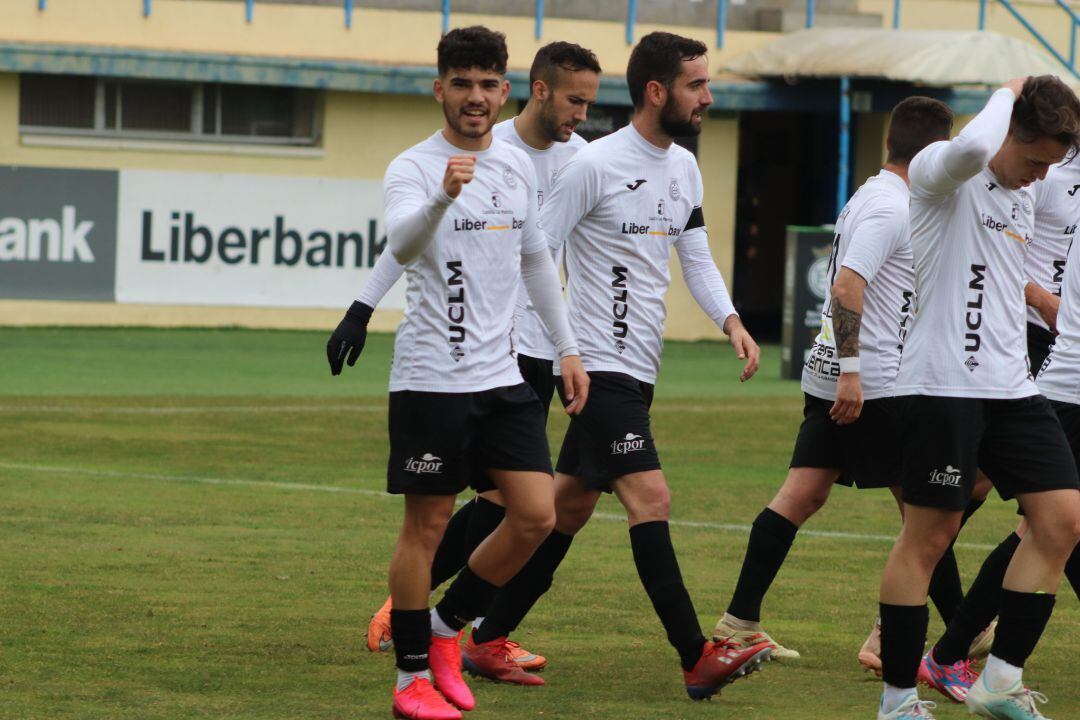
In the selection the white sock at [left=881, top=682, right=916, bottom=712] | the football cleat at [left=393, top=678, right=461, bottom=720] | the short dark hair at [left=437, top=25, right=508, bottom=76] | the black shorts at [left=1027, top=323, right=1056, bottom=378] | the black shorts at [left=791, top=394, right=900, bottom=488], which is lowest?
the football cleat at [left=393, top=678, right=461, bottom=720]

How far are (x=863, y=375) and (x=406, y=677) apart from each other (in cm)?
211

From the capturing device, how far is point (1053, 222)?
819cm

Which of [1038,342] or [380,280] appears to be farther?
[1038,342]

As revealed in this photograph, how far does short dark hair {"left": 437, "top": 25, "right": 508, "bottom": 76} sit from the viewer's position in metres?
6.17

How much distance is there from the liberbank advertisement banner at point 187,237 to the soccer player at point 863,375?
59.9ft

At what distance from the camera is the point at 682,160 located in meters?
7.26

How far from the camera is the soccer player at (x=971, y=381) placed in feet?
19.7

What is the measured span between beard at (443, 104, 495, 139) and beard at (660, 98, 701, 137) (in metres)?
1.00

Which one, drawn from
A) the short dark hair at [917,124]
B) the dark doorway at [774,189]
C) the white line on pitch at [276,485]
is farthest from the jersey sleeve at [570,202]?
the dark doorway at [774,189]

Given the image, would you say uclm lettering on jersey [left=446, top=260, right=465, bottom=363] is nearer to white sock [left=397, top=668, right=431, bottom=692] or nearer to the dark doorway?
white sock [left=397, top=668, right=431, bottom=692]

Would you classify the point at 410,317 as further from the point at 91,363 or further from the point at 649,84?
the point at 91,363

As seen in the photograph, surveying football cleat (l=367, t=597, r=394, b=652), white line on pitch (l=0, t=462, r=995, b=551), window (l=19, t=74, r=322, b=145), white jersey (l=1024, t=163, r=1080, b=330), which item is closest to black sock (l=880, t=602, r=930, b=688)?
football cleat (l=367, t=597, r=394, b=652)

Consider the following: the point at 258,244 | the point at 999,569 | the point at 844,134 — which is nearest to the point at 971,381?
the point at 999,569

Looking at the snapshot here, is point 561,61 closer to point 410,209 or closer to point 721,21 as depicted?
point 410,209
